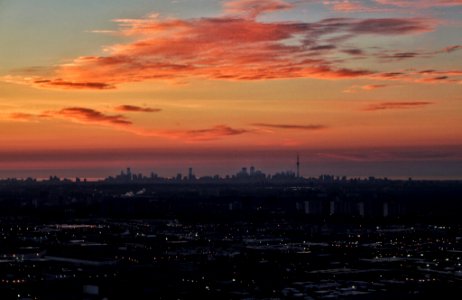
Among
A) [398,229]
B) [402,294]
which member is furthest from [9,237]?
[402,294]

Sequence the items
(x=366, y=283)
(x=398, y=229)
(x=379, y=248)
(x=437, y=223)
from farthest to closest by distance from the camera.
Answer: (x=437, y=223) → (x=398, y=229) → (x=379, y=248) → (x=366, y=283)

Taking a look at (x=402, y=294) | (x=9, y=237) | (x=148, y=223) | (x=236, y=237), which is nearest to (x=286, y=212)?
(x=148, y=223)

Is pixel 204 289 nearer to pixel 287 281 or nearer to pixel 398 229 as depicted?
pixel 287 281

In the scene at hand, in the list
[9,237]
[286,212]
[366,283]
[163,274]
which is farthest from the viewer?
[286,212]

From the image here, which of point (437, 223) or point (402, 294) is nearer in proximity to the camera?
point (402, 294)

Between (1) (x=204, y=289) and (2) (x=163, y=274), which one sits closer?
(1) (x=204, y=289)

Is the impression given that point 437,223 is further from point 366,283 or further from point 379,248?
point 366,283
